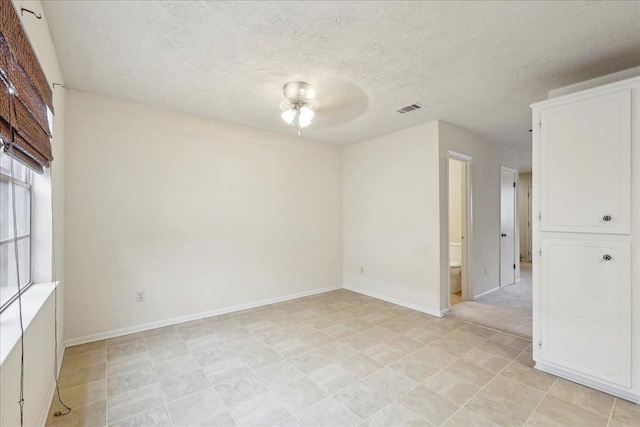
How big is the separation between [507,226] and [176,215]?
531 cm

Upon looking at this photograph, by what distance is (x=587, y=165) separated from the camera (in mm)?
2137

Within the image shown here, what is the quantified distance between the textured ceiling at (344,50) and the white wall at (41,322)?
0.19m

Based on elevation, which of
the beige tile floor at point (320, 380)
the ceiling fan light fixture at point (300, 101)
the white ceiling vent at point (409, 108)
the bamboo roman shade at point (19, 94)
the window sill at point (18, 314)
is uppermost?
the white ceiling vent at point (409, 108)

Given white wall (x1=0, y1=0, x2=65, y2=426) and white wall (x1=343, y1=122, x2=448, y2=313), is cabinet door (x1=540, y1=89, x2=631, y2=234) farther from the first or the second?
white wall (x1=0, y1=0, x2=65, y2=426)

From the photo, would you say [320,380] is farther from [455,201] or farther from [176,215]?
[455,201]

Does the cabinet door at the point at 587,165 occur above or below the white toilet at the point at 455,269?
above

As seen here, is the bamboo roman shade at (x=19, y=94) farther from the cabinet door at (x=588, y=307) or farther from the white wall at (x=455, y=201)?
the white wall at (x=455, y=201)

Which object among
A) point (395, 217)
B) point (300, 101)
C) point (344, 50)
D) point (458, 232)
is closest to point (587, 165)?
point (344, 50)

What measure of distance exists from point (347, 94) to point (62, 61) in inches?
95.0

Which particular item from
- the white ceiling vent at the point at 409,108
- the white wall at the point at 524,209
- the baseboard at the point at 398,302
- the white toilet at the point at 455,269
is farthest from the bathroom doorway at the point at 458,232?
the white wall at the point at 524,209

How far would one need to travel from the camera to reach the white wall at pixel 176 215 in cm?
287

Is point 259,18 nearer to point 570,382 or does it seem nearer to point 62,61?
point 62,61

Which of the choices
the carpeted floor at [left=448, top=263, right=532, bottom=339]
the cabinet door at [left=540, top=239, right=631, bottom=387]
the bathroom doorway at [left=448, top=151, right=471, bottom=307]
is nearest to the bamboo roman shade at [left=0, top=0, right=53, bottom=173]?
the cabinet door at [left=540, top=239, right=631, bottom=387]

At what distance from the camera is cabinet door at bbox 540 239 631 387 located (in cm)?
201
